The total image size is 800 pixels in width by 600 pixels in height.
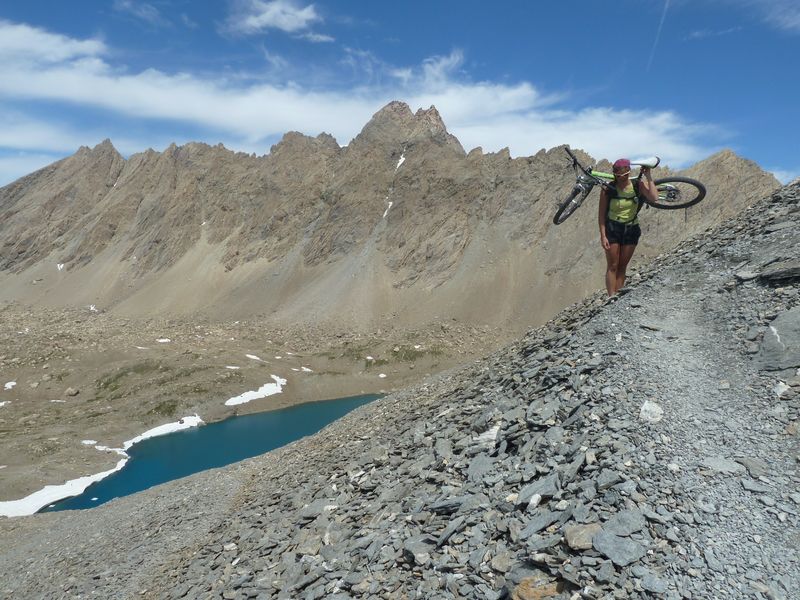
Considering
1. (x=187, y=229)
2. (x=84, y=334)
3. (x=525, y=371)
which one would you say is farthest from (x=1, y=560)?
(x=187, y=229)

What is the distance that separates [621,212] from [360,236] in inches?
5155

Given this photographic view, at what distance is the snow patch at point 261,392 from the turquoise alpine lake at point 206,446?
12.1ft

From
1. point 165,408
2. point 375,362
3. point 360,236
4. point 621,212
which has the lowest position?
point 165,408

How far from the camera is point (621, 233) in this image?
17.8 m

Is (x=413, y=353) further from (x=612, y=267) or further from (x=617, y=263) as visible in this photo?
(x=617, y=263)

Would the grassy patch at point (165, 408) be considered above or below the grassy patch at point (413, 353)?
below

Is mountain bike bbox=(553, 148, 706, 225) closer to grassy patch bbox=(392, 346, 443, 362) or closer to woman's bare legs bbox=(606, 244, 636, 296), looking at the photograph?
woman's bare legs bbox=(606, 244, 636, 296)

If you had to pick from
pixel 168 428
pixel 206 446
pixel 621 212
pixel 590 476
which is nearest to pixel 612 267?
pixel 621 212

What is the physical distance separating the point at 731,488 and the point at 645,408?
2.55 metres

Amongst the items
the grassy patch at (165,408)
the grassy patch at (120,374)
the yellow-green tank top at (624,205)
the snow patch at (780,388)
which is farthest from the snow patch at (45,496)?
the snow patch at (780,388)

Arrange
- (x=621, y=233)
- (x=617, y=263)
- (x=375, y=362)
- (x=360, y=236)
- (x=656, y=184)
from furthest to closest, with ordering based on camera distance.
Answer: (x=360, y=236) → (x=375, y=362) → (x=617, y=263) → (x=656, y=184) → (x=621, y=233)

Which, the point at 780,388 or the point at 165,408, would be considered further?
the point at 165,408

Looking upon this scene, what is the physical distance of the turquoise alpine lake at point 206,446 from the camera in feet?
179

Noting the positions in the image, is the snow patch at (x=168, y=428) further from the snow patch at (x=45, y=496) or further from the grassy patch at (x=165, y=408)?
the snow patch at (x=45, y=496)
